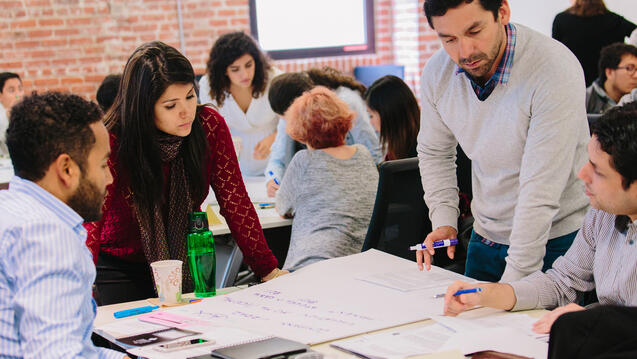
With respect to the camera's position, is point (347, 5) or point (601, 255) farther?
point (347, 5)

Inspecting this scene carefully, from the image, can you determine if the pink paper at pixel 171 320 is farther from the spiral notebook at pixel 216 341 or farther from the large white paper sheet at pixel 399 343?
the large white paper sheet at pixel 399 343

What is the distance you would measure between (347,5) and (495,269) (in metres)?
5.24

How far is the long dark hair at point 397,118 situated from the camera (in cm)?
312

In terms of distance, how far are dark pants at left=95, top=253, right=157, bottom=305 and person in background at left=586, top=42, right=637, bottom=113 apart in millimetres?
3620

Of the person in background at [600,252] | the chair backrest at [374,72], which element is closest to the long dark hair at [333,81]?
the chair backrest at [374,72]

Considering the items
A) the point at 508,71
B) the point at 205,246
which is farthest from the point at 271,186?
the point at 508,71

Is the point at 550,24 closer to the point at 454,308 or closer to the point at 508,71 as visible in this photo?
the point at 508,71

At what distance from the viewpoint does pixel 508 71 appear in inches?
65.9

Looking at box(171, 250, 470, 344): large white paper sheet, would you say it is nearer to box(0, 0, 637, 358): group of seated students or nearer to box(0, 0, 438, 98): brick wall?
box(0, 0, 637, 358): group of seated students

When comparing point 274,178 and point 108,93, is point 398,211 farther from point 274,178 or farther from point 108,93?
point 108,93

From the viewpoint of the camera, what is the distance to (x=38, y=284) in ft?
3.58

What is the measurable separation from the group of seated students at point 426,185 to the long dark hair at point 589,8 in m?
3.33

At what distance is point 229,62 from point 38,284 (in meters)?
2.86

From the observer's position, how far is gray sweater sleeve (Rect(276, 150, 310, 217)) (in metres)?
2.71
